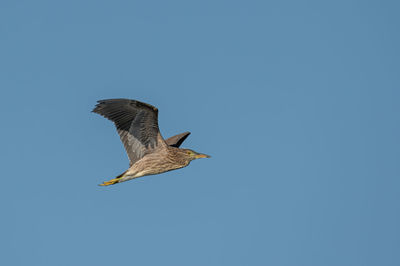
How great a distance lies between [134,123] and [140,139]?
1.85 ft

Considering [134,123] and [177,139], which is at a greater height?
[177,139]

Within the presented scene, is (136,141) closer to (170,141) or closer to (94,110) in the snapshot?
(94,110)

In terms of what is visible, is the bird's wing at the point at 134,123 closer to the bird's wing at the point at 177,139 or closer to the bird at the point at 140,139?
the bird at the point at 140,139

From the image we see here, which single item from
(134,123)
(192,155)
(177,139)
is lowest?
(192,155)

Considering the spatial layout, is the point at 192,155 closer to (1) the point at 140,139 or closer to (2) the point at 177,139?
(1) the point at 140,139

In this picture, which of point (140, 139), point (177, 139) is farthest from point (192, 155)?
point (177, 139)

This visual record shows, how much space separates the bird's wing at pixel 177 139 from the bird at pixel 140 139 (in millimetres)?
2111

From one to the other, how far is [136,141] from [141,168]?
0.75 metres

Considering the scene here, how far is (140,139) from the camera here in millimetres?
19469

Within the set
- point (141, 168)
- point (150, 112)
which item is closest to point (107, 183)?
point (141, 168)

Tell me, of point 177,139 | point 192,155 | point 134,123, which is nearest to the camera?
point 134,123

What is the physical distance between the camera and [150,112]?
18.7 metres

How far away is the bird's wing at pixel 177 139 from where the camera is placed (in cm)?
2232

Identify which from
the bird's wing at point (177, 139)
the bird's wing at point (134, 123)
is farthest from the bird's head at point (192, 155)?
the bird's wing at point (177, 139)
